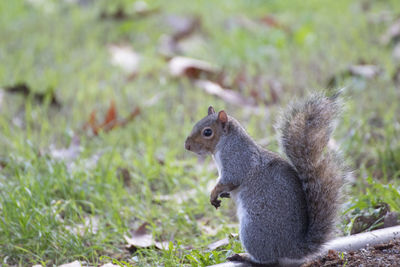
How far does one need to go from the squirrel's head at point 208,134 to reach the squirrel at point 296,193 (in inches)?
9.6

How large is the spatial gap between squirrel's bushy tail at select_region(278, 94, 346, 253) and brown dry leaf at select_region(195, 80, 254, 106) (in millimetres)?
1794

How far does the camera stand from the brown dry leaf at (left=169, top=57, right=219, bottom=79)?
14.5 ft

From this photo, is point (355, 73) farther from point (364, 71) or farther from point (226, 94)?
point (226, 94)

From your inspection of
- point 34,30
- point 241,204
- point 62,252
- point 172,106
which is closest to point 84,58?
point 34,30

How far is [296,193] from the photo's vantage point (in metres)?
2.18

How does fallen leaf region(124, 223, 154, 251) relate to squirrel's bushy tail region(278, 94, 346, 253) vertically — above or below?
below

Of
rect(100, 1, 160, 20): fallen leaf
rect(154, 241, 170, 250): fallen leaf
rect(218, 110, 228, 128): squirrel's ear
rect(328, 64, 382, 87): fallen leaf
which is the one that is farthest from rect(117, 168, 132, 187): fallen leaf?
rect(100, 1, 160, 20): fallen leaf

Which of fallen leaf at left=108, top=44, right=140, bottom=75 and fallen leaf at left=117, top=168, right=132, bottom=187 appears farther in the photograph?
fallen leaf at left=108, top=44, right=140, bottom=75

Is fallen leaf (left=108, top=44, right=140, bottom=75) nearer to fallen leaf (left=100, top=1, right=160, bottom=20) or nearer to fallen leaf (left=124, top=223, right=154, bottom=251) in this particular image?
fallen leaf (left=100, top=1, right=160, bottom=20)

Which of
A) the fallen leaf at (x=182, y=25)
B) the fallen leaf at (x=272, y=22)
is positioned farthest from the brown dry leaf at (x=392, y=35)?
the fallen leaf at (x=182, y=25)

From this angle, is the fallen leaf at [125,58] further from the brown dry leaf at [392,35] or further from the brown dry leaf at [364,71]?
the brown dry leaf at [392,35]

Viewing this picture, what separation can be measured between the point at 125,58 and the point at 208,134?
2606 millimetres

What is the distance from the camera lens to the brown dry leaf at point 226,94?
13.2ft

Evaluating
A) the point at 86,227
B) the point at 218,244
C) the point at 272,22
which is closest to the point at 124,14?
the point at 272,22
